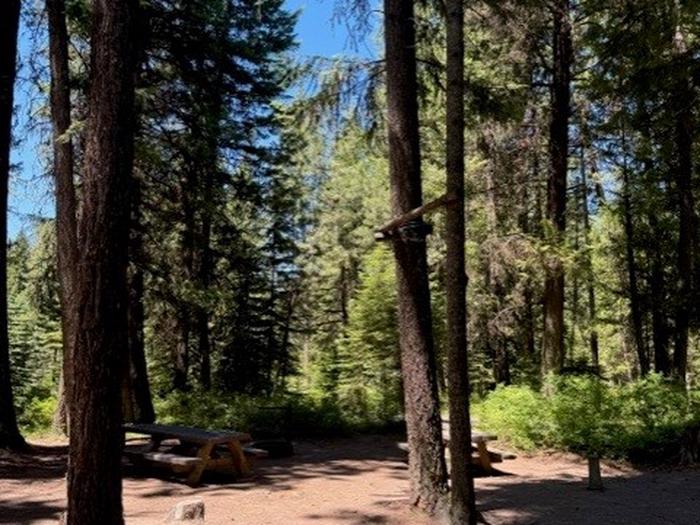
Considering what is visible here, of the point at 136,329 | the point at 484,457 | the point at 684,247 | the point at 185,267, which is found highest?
the point at 185,267

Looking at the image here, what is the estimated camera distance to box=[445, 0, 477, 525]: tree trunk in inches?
255

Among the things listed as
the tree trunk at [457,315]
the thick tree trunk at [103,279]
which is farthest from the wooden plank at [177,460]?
the tree trunk at [457,315]

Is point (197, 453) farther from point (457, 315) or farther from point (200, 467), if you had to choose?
point (457, 315)

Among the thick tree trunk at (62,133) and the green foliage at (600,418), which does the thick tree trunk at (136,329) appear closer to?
the thick tree trunk at (62,133)

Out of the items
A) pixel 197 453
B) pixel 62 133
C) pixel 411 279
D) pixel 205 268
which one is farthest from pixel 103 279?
pixel 205 268

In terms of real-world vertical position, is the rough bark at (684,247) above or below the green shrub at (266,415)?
above

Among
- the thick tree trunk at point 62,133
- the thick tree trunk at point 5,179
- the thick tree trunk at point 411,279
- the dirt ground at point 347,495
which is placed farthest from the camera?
the thick tree trunk at point 62,133

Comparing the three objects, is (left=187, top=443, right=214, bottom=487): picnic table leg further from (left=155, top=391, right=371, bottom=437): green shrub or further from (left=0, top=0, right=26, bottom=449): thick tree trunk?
(left=155, top=391, right=371, bottom=437): green shrub

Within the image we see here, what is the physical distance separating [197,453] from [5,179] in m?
5.94

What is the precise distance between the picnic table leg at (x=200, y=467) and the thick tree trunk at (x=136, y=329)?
239 inches

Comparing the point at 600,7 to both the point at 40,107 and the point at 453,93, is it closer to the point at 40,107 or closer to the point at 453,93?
the point at 453,93

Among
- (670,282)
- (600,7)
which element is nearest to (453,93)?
(600,7)

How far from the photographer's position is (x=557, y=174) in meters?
15.0

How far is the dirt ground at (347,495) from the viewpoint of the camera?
7168 millimetres
